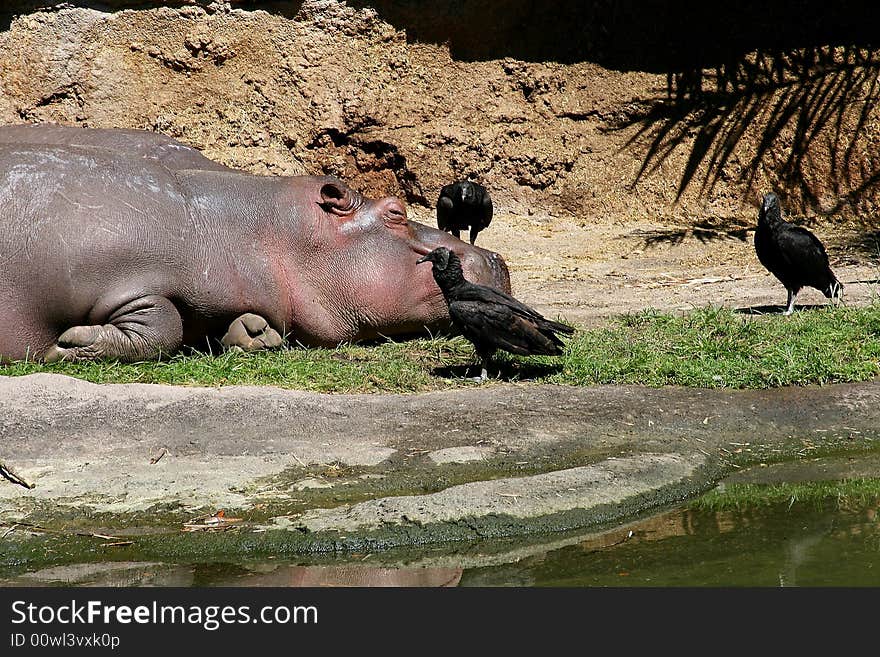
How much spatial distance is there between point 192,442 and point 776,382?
9.50 feet

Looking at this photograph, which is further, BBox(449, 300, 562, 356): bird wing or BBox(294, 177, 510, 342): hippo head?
BBox(294, 177, 510, 342): hippo head

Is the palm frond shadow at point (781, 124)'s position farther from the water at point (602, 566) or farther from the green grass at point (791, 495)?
the water at point (602, 566)

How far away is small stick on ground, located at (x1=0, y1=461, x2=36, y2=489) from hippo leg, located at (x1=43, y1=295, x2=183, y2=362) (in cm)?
173

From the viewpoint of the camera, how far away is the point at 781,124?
12406 mm

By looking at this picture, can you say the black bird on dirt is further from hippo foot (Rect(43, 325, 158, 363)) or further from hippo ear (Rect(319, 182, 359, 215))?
hippo foot (Rect(43, 325, 158, 363))

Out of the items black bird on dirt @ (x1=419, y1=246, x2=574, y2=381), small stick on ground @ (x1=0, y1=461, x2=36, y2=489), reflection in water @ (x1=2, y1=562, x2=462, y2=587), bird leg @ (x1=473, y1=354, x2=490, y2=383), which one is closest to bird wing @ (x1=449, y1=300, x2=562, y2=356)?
black bird on dirt @ (x1=419, y1=246, x2=574, y2=381)

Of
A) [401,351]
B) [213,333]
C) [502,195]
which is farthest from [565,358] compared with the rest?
[502,195]

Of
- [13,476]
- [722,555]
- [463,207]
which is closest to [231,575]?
[13,476]

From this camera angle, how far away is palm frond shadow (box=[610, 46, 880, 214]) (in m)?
12.3

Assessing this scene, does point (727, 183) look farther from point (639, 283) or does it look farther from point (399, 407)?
point (399, 407)

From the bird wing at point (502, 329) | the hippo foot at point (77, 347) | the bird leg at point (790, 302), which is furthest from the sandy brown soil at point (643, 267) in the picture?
the hippo foot at point (77, 347)

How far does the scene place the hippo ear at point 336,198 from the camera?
7.12 metres

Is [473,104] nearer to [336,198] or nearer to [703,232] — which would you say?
[703,232]

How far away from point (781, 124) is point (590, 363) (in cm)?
705
